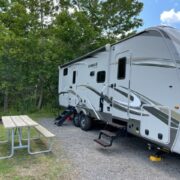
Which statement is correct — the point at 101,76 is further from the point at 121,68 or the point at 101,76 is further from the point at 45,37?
the point at 45,37

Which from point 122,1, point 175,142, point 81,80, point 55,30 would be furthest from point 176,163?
point 122,1

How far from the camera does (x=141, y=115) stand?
5.01 m

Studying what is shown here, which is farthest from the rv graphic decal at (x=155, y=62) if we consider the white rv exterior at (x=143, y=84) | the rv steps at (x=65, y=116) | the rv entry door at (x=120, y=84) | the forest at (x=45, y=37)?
the forest at (x=45, y=37)

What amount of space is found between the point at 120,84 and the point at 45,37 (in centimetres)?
937

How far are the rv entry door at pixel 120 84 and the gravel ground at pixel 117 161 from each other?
978 millimetres

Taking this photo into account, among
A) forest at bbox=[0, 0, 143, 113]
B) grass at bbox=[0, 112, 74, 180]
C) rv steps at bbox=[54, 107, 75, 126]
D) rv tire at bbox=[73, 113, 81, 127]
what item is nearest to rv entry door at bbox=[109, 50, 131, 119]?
grass at bbox=[0, 112, 74, 180]

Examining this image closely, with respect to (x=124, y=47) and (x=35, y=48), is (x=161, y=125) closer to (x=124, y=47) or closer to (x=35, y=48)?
(x=124, y=47)

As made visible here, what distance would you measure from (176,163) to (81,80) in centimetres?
491

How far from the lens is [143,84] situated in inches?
199

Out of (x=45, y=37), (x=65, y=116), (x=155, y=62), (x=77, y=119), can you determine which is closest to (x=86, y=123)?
(x=77, y=119)

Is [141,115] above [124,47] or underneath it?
underneath

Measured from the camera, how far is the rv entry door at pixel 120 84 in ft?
18.4

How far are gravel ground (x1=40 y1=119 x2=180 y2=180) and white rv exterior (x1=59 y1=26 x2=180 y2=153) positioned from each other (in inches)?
23.9

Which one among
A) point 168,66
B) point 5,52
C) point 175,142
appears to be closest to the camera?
point 175,142
